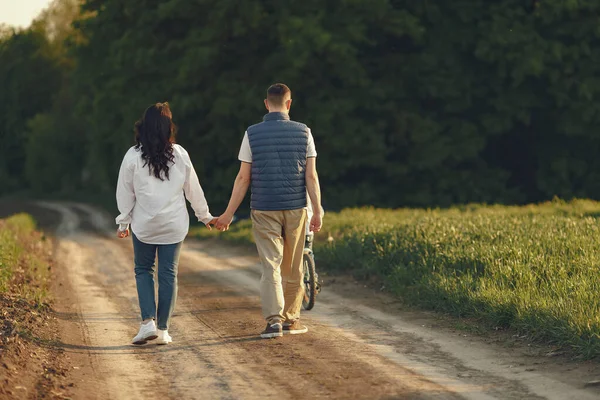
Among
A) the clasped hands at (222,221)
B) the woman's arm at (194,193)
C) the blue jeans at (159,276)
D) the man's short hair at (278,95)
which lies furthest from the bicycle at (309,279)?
the blue jeans at (159,276)

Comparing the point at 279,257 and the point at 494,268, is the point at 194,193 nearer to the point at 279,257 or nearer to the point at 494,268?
the point at 279,257

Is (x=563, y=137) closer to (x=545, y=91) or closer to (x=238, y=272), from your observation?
(x=545, y=91)

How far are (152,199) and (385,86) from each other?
20.8 meters

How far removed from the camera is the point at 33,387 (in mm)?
6891

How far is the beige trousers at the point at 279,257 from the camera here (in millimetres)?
8867

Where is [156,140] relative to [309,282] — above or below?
above

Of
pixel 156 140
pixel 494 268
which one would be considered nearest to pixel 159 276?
pixel 156 140

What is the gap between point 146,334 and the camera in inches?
338

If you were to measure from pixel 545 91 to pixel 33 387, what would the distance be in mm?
24173

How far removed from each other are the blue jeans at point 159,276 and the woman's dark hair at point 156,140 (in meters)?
0.62

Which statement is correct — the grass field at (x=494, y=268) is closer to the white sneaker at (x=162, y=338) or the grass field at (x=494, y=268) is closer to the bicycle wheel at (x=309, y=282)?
the bicycle wheel at (x=309, y=282)

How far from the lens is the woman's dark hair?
8.49m

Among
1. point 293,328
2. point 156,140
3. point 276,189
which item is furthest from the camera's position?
point 293,328

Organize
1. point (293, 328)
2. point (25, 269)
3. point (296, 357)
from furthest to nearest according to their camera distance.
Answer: point (25, 269) < point (293, 328) < point (296, 357)
